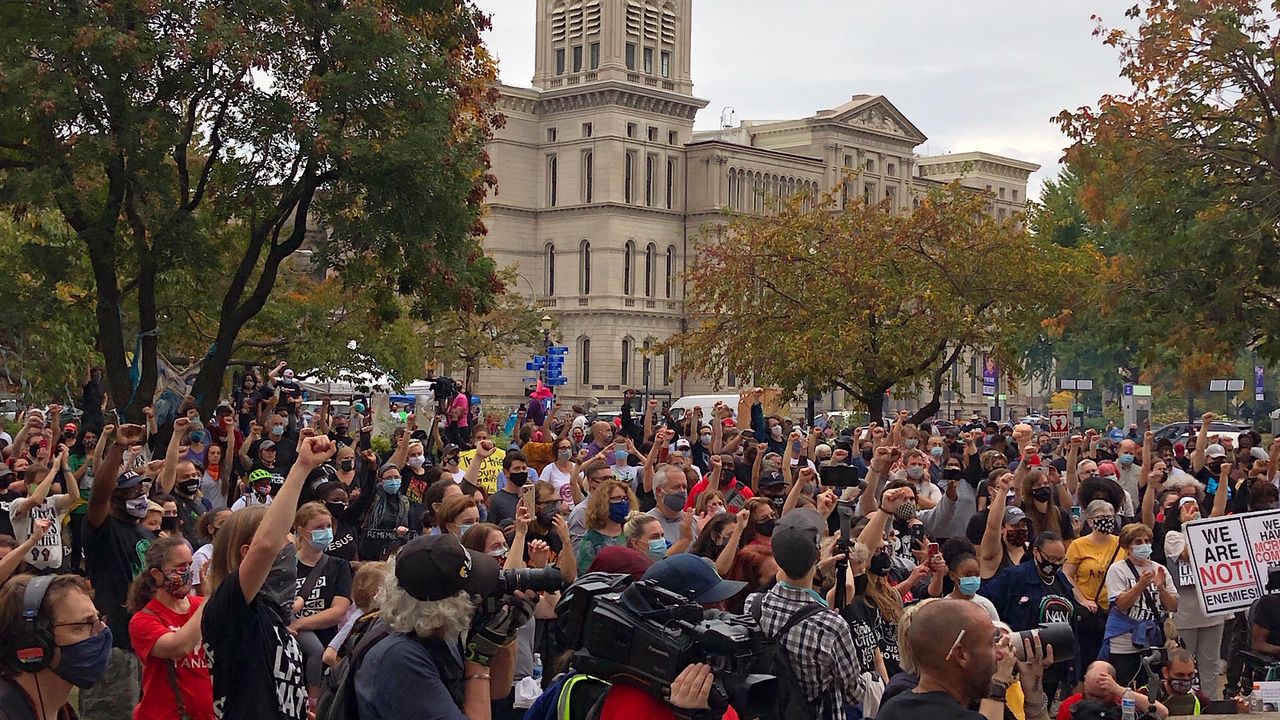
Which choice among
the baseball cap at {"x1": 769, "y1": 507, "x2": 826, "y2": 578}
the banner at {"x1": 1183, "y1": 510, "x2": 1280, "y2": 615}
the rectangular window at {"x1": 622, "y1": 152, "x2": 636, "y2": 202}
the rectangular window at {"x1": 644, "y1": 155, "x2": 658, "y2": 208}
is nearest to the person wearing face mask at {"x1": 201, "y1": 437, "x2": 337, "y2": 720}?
the baseball cap at {"x1": 769, "y1": 507, "x2": 826, "y2": 578}

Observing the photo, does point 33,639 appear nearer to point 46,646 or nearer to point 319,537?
point 46,646

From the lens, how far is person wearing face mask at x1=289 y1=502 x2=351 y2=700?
7926 mm

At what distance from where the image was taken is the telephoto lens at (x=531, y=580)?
509 centimetres

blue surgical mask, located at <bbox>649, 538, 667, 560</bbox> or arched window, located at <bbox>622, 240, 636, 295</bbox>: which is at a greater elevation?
arched window, located at <bbox>622, 240, 636, 295</bbox>

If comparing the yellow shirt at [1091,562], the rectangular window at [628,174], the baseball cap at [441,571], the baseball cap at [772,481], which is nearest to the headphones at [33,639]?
the baseball cap at [441,571]

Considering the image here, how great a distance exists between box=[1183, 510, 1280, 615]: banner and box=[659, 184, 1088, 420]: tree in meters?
21.3

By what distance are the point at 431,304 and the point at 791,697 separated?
15319mm

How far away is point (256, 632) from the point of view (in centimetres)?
567

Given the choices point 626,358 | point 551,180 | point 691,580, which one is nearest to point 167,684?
point 691,580

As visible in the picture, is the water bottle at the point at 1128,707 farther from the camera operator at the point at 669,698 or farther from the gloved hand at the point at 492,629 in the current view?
the gloved hand at the point at 492,629

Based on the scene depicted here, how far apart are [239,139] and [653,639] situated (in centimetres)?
1733

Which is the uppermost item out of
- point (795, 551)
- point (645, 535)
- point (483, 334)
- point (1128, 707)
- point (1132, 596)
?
point (483, 334)

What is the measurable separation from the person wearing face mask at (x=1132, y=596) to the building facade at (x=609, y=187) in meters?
68.6

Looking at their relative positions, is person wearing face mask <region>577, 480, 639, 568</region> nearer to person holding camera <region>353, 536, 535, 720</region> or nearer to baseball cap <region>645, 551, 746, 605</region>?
baseball cap <region>645, 551, 746, 605</region>
